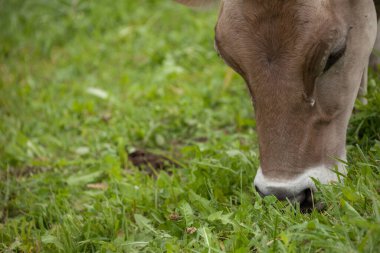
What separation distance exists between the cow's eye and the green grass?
440mm

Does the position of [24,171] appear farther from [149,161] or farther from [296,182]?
[296,182]

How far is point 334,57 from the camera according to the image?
129 inches

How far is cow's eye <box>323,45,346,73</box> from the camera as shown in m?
3.26

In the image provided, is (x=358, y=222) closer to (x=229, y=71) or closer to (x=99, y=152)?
(x=99, y=152)

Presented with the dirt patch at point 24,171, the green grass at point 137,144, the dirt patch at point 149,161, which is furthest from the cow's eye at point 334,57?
the dirt patch at point 24,171

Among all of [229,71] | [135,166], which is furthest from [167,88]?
[135,166]

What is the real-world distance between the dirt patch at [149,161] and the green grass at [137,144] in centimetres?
7

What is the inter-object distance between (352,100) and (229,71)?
2.56 m

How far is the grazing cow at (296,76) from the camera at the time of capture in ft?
10.4

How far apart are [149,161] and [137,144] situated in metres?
0.42

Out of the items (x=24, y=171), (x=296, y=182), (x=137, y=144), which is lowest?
(x=24, y=171)

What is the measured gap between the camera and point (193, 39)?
22.8 ft

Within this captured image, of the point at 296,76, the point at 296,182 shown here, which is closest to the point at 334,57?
the point at 296,76

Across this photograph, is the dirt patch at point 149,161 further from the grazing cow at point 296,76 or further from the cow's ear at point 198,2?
the grazing cow at point 296,76
